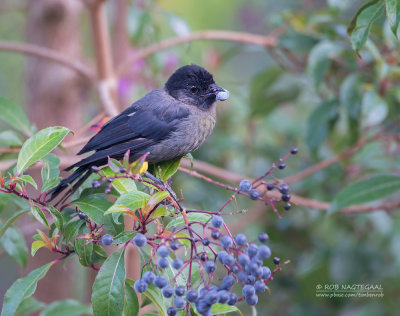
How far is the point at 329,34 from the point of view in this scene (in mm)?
3285

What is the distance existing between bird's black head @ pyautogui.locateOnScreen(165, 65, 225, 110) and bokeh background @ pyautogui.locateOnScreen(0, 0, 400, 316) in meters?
0.59

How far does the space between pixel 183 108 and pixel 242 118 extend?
1.52 meters

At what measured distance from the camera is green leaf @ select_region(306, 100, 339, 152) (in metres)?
3.29

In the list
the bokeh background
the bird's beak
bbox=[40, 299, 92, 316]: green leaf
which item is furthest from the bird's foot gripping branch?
the bokeh background

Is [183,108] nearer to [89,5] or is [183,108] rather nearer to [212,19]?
[89,5]

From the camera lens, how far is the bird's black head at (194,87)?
116 inches

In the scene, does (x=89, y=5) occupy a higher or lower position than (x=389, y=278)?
higher

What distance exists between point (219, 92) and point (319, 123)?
0.83m

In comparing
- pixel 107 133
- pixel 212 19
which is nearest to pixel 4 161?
pixel 107 133

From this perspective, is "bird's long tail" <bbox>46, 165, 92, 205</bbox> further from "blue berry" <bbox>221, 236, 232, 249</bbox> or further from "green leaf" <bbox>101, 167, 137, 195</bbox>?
"blue berry" <bbox>221, 236, 232, 249</bbox>

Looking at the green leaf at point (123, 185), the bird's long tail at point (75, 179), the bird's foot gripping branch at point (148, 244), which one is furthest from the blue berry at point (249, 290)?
the bird's long tail at point (75, 179)

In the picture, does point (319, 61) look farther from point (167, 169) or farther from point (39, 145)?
point (39, 145)

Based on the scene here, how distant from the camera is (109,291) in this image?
5.30 ft

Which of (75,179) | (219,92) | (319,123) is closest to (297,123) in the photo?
(319,123)
